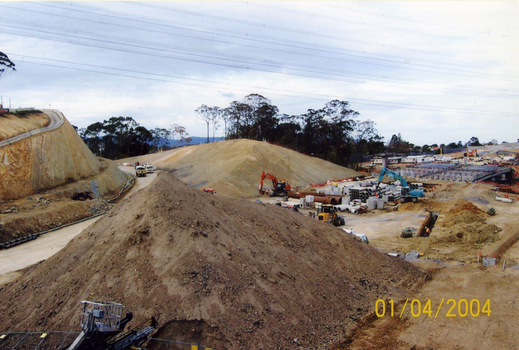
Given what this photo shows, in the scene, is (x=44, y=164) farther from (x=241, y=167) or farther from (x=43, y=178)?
(x=241, y=167)

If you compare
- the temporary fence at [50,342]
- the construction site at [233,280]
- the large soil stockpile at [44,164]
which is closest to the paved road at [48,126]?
the large soil stockpile at [44,164]

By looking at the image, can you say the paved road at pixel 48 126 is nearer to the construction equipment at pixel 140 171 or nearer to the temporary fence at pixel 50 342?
the construction equipment at pixel 140 171

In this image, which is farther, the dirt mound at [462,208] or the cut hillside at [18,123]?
the dirt mound at [462,208]

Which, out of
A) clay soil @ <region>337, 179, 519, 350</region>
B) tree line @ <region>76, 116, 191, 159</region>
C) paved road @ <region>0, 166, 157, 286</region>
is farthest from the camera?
tree line @ <region>76, 116, 191, 159</region>

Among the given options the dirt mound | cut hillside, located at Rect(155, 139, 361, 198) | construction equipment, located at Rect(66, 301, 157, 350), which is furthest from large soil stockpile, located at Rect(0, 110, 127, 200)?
the dirt mound

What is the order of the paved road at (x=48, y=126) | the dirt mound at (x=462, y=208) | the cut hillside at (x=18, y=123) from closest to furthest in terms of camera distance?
the paved road at (x=48, y=126) → the cut hillside at (x=18, y=123) → the dirt mound at (x=462, y=208)

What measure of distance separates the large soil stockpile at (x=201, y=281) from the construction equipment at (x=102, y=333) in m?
1.25

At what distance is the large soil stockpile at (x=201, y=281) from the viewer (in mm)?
11602

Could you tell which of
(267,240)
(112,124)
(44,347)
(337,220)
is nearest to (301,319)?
(267,240)

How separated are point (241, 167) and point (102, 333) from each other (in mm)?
51592

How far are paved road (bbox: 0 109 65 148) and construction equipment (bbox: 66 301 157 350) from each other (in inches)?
1146

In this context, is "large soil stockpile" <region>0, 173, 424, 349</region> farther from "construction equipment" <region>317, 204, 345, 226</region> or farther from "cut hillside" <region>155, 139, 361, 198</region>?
"cut hillside" <region>155, 139, 361, 198</region>
